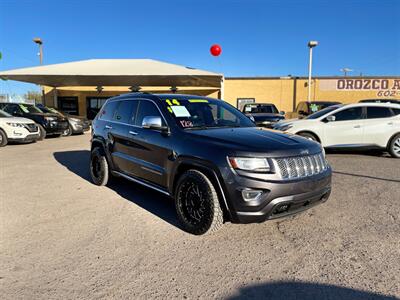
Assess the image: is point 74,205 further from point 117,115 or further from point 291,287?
point 291,287

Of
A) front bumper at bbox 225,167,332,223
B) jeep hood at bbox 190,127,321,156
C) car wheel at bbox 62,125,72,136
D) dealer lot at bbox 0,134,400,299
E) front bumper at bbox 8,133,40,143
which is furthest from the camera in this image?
car wheel at bbox 62,125,72,136

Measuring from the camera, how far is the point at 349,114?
9.52m

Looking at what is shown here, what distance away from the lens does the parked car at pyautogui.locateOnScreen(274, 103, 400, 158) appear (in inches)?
364

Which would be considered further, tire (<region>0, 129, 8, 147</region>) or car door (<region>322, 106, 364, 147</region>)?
tire (<region>0, 129, 8, 147</region>)

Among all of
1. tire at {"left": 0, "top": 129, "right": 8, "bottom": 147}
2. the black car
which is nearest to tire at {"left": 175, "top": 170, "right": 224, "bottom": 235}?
the black car

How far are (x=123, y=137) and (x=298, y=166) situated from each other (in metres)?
2.93

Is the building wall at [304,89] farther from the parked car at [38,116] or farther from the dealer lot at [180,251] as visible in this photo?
the dealer lot at [180,251]

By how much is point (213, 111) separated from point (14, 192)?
391cm

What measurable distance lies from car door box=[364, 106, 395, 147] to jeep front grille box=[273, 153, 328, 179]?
21.1 feet

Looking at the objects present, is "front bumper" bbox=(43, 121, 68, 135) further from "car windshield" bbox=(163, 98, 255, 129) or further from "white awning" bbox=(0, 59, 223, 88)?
"car windshield" bbox=(163, 98, 255, 129)

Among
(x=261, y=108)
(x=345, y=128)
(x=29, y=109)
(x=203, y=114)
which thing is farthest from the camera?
(x=261, y=108)

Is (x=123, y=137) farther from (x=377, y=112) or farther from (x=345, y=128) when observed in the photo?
(x=377, y=112)

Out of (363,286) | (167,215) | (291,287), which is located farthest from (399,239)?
(167,215)

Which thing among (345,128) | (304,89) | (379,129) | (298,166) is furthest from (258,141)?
(304,89)
